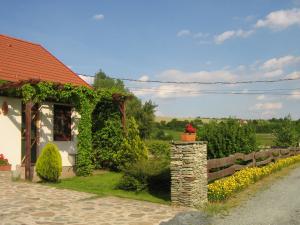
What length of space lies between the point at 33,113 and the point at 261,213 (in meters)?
9.73

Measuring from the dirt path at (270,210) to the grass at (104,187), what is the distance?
1890 mm

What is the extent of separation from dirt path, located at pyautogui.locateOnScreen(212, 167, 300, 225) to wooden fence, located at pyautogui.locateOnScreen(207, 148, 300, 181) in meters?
1.24

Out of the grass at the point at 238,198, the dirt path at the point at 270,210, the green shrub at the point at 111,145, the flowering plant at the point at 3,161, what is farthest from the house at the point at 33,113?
the dirt path at the point at 270,210

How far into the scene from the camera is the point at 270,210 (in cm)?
930

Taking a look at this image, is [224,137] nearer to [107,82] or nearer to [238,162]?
[238,162]

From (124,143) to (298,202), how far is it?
25.3ft

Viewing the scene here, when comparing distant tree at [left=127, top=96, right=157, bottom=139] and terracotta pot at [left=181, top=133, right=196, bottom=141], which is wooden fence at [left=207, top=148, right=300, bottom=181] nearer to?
terracotta pot at [left=181, top=133, right=196, bottom=141]

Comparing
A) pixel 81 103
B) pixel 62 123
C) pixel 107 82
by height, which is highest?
pixel 107 82

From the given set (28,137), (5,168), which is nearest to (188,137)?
(28,137)

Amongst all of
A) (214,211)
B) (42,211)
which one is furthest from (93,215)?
(214,211)

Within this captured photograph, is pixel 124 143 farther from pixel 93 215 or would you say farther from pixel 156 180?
pixel 93 215

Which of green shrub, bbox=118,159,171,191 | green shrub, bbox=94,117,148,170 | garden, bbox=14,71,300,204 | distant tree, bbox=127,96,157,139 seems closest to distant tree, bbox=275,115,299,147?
garden, bbox=14,71,300,204

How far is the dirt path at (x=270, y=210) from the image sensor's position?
27.0 feet

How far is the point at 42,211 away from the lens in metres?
8.47
